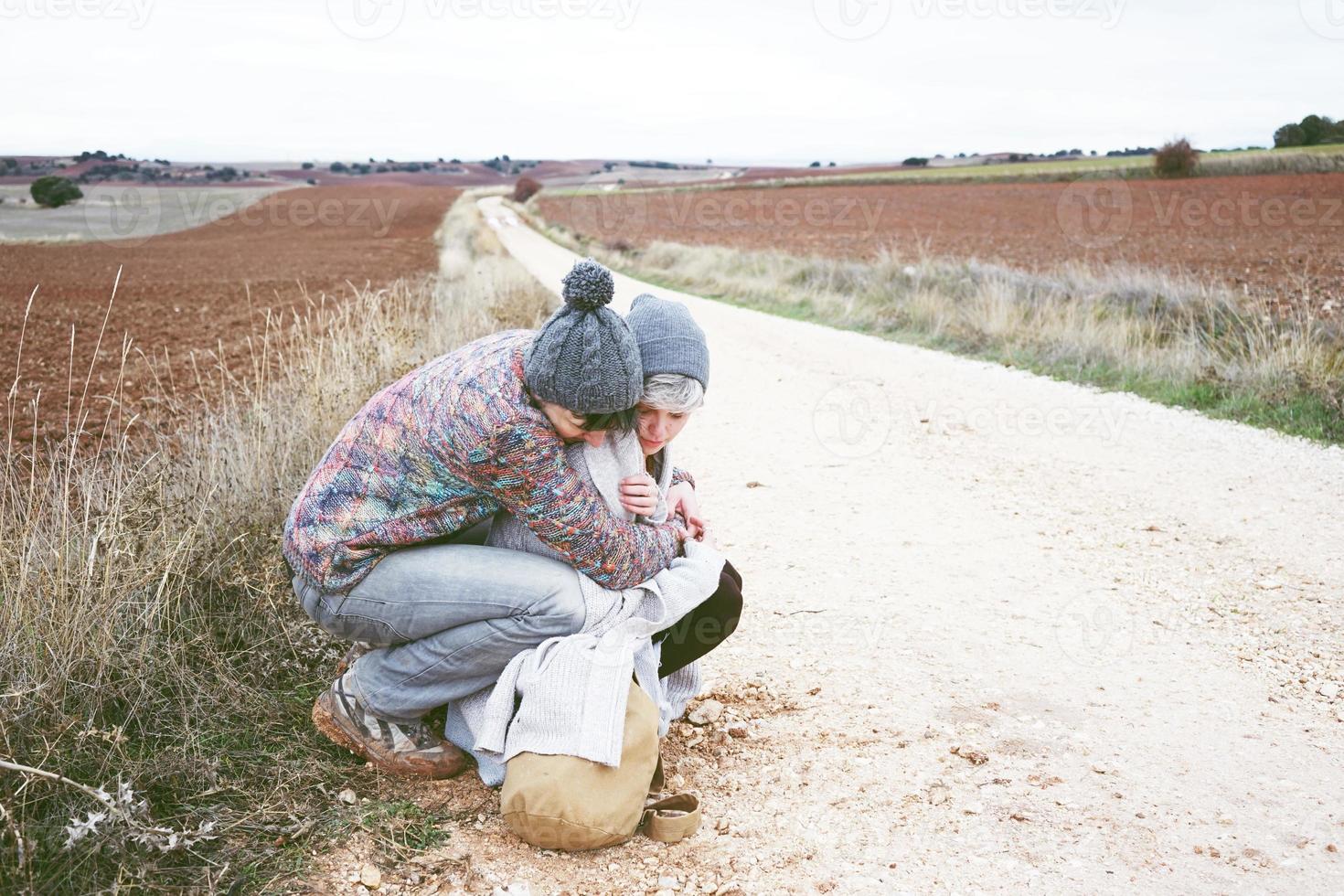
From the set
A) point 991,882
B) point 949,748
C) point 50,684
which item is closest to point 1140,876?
point 991,882

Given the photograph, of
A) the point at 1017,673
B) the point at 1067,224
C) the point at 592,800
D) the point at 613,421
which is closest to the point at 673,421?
the point at 613,421

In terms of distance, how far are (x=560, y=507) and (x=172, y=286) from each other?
21198 millimetres

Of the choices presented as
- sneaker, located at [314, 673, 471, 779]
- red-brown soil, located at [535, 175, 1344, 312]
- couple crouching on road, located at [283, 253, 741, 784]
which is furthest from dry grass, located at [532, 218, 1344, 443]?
sneaker, located at [314, 673, 471, 779]

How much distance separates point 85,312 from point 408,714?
15634 millimetres

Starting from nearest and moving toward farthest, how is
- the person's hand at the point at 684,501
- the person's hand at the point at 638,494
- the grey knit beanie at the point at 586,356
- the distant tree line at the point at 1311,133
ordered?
1. the grey knit beanie at the point at 586,356
2. the person's hand at the point at 638,494
3. the person's hand at the point at 684,501
4. the distant tree line at the point at 1311,133

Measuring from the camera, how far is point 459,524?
107 inches

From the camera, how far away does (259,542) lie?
12.9 ft

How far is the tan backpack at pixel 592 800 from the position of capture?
8.30 feet

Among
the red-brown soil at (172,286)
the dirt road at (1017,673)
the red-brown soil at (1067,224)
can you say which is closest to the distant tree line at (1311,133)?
the red-brown soil at (1067,224)

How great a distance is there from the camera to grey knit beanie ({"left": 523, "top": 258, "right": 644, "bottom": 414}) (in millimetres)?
2430

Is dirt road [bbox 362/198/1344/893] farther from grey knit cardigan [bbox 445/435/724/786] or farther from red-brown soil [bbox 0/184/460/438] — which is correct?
red-brown soil [bbox 0/184/460/438]

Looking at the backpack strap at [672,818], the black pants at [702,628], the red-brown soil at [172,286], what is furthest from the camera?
the red-brown soil at [172,286]

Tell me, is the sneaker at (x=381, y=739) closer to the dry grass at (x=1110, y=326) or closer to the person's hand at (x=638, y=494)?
the person's hand at (x=638, y=494)

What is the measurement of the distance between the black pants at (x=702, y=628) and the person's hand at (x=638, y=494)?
1.37 ft
